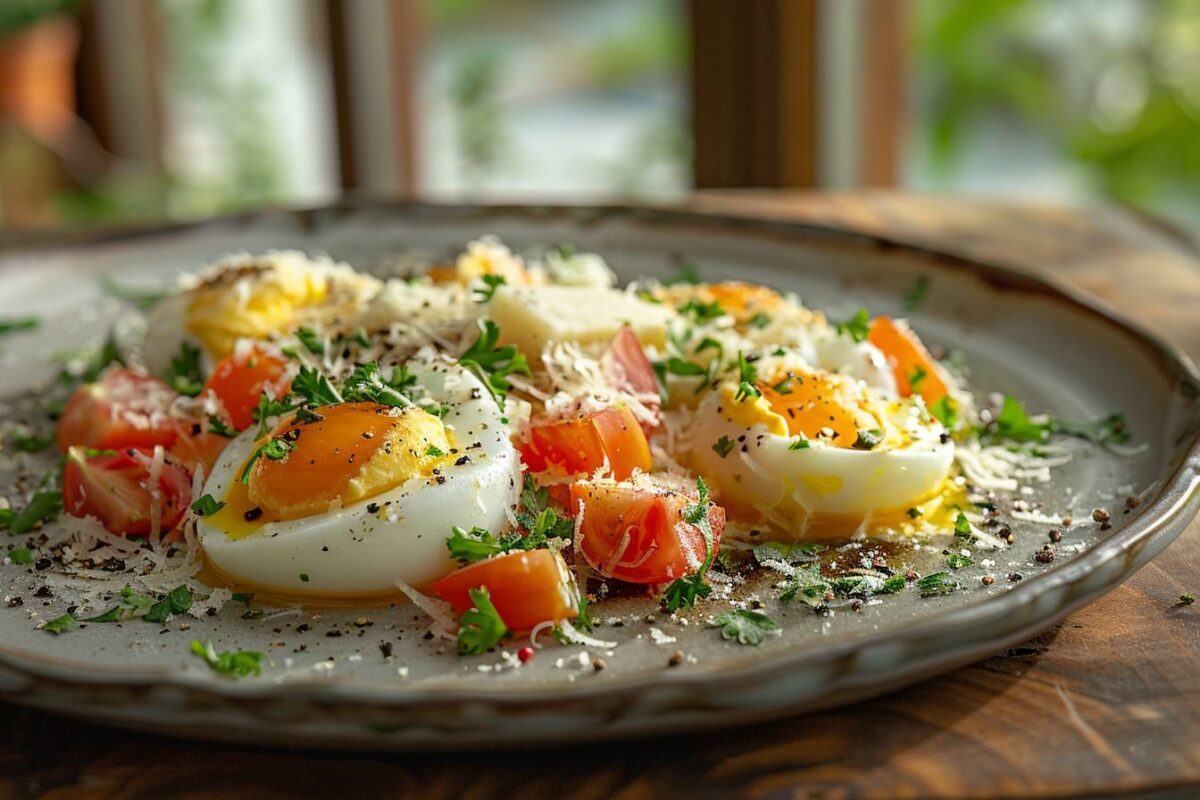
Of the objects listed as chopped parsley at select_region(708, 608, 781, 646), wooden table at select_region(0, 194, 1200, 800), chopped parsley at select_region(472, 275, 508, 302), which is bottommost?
wooden table at select_region(0, 194, 1200, 800)

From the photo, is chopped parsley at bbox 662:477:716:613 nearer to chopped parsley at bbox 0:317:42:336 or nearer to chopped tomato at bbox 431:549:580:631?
chopped tomato at bbox 431:549:580:631

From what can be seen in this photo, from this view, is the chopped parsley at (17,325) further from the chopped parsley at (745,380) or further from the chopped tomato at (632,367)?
the chopped parsley at (745,380)

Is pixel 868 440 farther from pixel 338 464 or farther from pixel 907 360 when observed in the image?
pixel 338 464

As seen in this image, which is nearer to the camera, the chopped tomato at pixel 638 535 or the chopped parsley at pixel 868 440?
the chopped tomato at pixel 638 535

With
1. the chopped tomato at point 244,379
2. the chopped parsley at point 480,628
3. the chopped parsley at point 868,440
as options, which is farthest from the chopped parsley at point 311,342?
the chopped parsley at point 868,440

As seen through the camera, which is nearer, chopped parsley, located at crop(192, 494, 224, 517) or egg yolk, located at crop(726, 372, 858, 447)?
chopped parsley, located at crop(192, 494, 224, 517)

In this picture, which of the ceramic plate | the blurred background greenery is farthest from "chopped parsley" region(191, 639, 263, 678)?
the blurred background greenery

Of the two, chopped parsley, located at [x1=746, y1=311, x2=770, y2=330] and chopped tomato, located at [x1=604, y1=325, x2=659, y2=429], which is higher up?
chopped parsley, located at [x1=746, y1=311, x2=770, y2=330]
